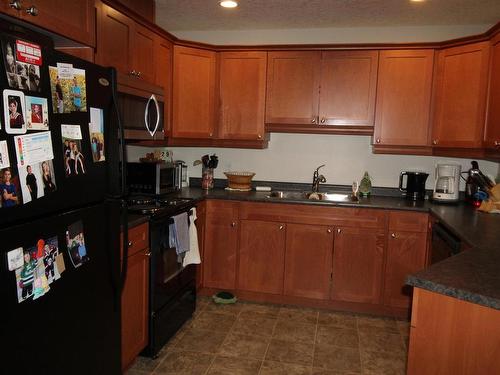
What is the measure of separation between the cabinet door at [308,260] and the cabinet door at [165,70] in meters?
1.36

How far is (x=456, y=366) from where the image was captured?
1.41 m

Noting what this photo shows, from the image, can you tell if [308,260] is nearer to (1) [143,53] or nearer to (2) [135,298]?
(2) [135,298]

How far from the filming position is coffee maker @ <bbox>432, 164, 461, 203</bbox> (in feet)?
11.3

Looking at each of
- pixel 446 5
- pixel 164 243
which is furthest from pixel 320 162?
pixel 164 243

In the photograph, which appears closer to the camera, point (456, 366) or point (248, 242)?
point (456, 366)

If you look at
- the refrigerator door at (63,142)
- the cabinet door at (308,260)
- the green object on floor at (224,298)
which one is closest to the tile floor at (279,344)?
the green object on floor at (224,298)

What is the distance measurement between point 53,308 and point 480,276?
60.2 inches

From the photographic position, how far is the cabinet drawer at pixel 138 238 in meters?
2.21

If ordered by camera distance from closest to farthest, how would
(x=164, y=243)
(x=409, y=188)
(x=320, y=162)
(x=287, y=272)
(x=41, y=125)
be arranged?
(x=41, y=125)
(x=164, y=243)
(x=287, y=272)
(x=409, y=188)
(x=320, y=162)

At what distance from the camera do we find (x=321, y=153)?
3922 mm

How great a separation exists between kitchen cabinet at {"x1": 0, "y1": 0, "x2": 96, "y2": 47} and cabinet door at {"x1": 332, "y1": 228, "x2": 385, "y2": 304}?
2.27 meters

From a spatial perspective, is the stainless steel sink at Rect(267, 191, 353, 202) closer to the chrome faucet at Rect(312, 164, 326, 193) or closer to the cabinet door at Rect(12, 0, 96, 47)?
the chrome faucet at Rect(312, 164, 326, 193)

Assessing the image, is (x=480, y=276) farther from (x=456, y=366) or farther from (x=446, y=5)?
(x=446, y=5)

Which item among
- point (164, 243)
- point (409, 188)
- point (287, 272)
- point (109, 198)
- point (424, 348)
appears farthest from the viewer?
point (409, 188)
